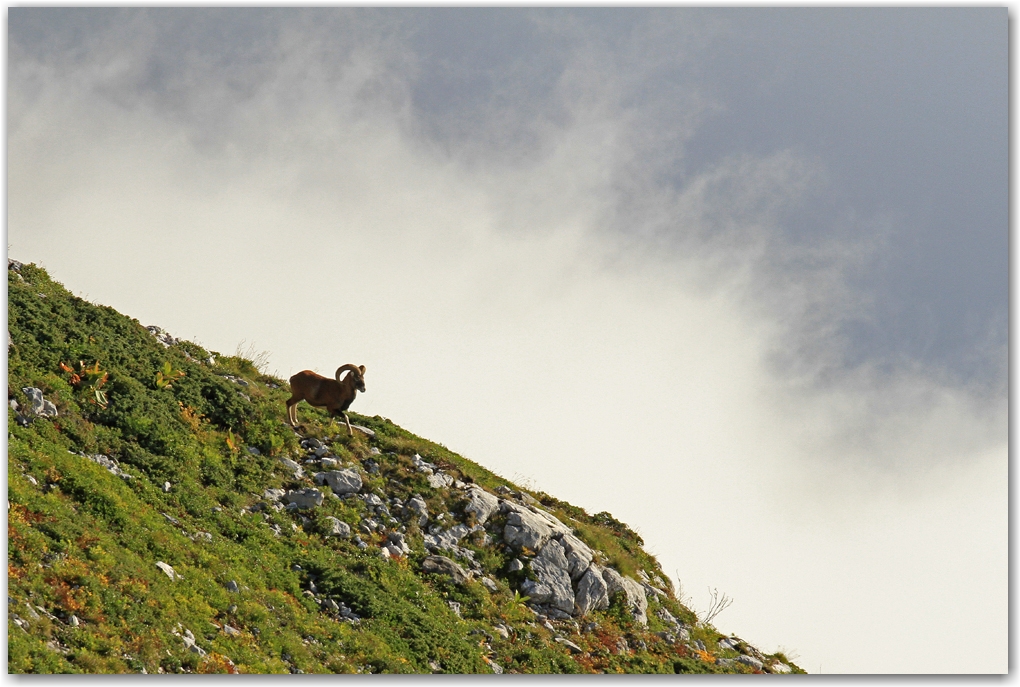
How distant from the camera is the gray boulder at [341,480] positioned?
21.0m

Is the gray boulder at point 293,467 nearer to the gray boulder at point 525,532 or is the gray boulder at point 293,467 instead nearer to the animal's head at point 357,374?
the animal's head at point 357,374

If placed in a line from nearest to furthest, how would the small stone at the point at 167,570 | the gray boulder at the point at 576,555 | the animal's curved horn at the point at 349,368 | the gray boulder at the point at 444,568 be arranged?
the small stone at the point at 167,570, the gray boulder at the point at 444,568, the animal's curved horn at the point at 349,368, the gray boulder at the point at 576,555

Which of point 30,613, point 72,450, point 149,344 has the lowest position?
point 30,613

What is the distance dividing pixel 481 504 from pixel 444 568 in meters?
3.60

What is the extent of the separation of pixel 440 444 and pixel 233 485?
428 inches

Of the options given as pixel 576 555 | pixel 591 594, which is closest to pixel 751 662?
pixel 591 594

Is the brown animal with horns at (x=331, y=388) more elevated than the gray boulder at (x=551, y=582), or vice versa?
the brown animal with horns at (x=331, y=388)

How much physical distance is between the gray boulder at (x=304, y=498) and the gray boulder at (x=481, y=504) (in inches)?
185

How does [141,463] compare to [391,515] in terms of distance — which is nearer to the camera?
[141,463]

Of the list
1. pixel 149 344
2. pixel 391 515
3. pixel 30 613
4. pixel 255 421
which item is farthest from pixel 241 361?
pixel 30 613

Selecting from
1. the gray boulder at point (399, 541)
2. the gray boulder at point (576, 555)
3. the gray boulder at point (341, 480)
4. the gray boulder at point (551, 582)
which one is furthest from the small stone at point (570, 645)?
the gray boulder at point (341, 480)

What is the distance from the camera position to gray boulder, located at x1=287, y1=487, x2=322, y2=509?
19.6m

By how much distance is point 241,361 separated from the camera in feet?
90.8

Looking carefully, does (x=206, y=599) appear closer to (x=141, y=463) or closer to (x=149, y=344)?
(x=141, y=463)
